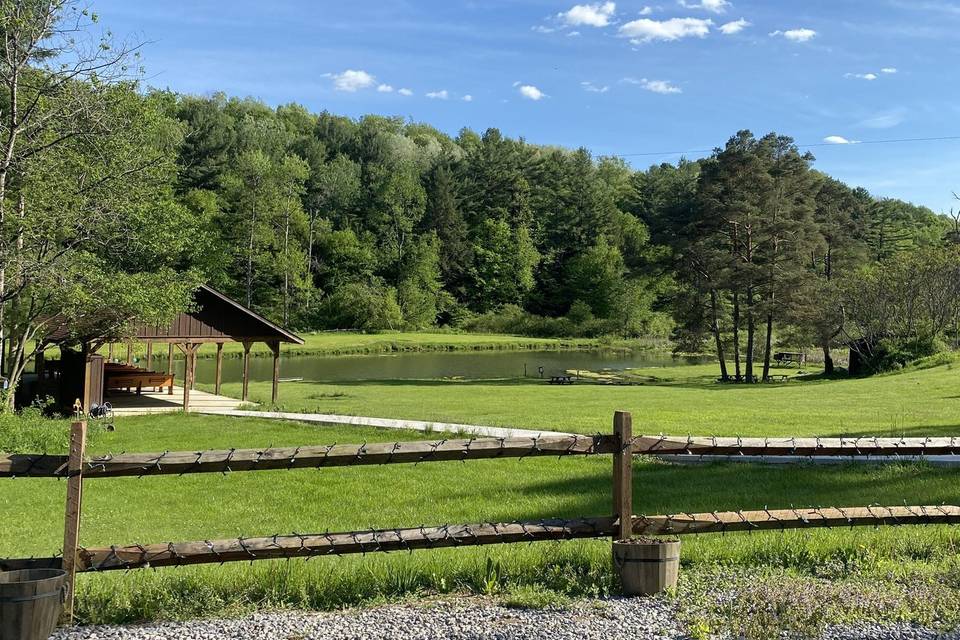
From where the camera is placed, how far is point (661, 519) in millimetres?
5438

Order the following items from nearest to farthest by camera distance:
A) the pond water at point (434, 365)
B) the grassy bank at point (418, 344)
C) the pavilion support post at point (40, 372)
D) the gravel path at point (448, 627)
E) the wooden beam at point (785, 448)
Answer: the gravel path at point (448, 627) < the wooden beam at point (785, 448) < the pavilion support post at point (40, 372) < the pond water at point (434, 365) < the grassy bank at point (418, 344)

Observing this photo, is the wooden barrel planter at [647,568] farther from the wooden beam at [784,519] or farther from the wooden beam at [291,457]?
the wooden beam at [291,457]

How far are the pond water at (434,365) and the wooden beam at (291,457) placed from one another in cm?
3544

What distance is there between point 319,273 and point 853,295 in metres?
56.9

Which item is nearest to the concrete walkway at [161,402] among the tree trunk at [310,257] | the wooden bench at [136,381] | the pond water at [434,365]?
the wooden bench at [136,381]

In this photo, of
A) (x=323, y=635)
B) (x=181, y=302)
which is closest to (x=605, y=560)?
(x=323, y=635)

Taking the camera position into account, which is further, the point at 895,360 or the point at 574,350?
the point at 574,350

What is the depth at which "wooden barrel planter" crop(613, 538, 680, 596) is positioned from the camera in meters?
5.04

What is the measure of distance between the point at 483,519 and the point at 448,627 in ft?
15.5

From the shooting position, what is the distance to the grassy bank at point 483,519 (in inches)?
191

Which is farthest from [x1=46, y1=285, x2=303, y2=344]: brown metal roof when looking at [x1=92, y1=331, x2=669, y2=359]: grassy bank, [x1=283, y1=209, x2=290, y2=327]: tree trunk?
[x1=283, y1=209, x2=290, y2=327]: tree trunk

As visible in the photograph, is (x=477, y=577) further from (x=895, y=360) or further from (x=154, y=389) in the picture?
(x=895, y=360)

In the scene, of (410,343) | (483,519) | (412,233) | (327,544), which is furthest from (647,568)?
(412,233)

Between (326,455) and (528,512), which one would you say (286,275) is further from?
(326,455)
